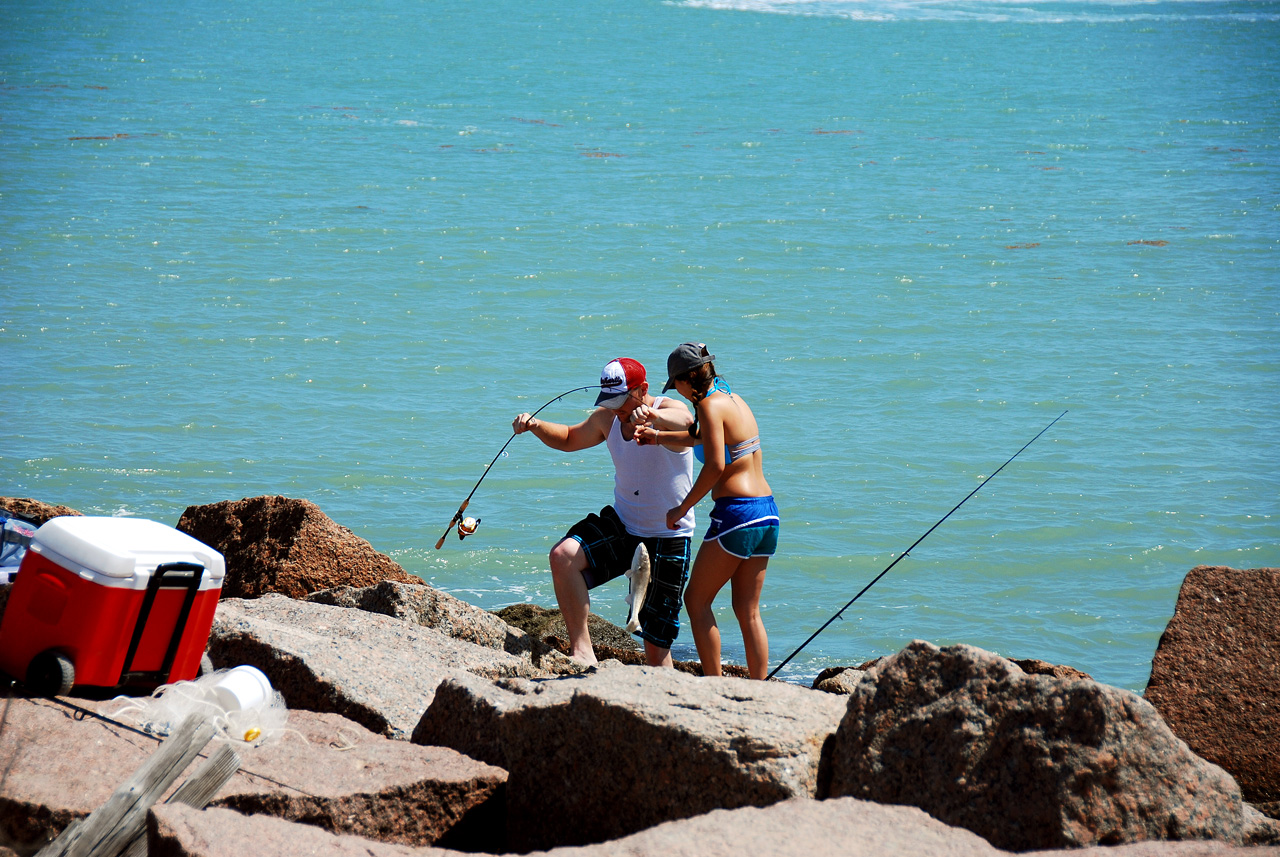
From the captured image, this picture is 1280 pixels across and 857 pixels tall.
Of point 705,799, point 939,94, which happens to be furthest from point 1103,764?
point 939,94

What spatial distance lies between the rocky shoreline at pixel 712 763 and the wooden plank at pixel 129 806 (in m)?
0.12

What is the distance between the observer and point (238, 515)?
6.11 m

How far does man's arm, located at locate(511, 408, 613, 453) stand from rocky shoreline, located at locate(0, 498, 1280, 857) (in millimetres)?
1406

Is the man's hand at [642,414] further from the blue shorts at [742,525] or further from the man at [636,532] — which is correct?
the blue shorts at [742,525]

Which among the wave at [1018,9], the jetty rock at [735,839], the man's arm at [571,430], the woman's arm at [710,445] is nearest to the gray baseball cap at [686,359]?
the woman's arm at [710,445]

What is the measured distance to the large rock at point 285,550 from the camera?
5883 mm

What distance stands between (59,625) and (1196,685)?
385 centimetres

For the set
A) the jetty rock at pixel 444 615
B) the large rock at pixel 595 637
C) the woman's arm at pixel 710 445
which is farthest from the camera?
the large rock at pixel 595 637

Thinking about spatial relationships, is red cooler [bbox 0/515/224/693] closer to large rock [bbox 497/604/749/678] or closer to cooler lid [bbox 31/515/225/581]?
cooler lid [bbox 31/515/225/581]

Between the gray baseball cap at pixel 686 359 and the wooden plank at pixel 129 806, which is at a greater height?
the gray baseball cap at pixel 686 359

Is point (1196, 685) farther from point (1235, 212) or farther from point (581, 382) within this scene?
point (1235, 212)

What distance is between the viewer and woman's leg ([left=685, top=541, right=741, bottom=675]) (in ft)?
16.3

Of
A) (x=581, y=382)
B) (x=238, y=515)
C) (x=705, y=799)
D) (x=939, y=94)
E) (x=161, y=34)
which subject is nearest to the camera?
(x=705, y=799)

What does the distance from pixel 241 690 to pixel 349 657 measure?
38.3 inches
